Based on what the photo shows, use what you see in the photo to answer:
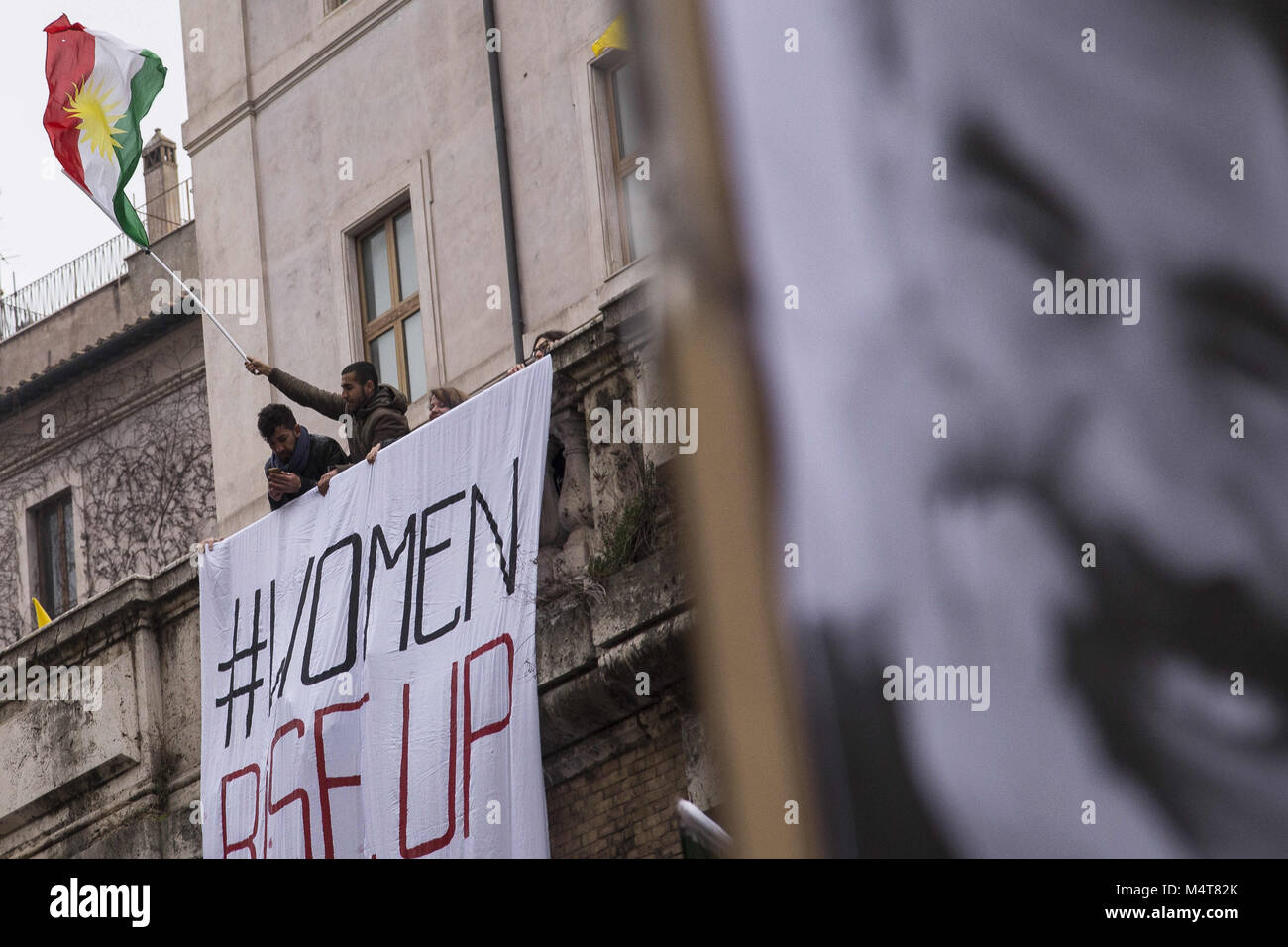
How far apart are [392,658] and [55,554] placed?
1306cm

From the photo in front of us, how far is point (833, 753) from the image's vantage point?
5.05 meters

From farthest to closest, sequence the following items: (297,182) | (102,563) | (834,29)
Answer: (102,563)
(297,182)
(834,29)

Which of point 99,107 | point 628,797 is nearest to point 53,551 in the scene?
point 99,107

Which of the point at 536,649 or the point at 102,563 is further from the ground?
the point at 102,563

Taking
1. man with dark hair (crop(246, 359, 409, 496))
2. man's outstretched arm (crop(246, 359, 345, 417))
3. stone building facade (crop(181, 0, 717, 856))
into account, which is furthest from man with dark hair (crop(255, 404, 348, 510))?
stone building facade (crop(181, 0, 717, 856))

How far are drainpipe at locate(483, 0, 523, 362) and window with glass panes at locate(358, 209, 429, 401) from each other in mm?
1156

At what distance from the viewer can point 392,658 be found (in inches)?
441

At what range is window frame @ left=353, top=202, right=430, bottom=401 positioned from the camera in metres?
18.8

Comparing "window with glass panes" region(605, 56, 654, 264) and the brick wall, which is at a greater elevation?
"window with glass panes" region(605, 56, 654, 264)

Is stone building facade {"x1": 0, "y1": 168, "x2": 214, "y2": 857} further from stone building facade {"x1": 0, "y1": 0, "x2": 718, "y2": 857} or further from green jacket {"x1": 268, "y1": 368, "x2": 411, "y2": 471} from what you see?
green jacket {"x1": 268, "y1": 368, "x2": 411, "y2": 471}

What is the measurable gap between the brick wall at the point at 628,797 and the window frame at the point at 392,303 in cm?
778

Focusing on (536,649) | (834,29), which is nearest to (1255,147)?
(834,29)
